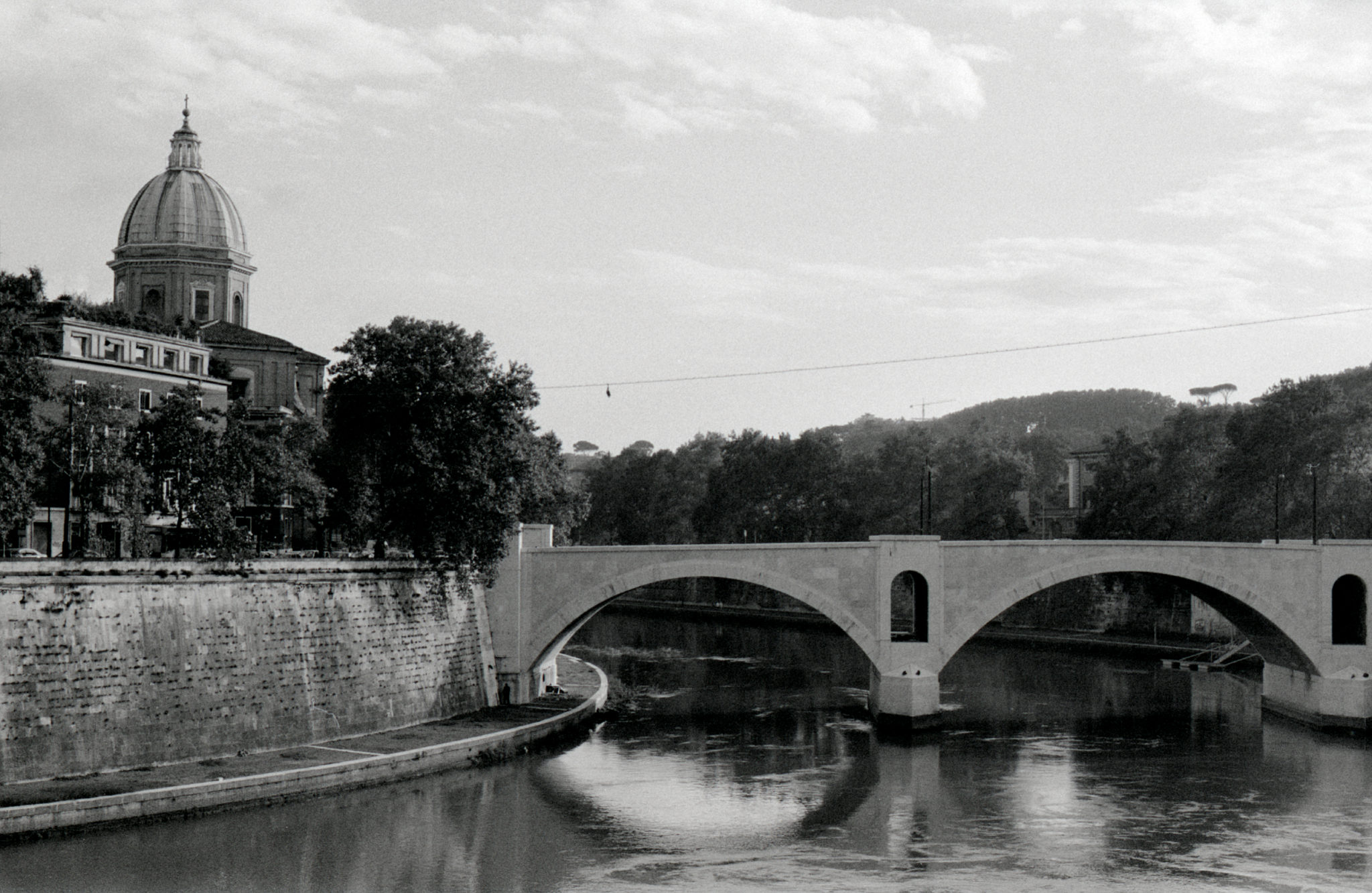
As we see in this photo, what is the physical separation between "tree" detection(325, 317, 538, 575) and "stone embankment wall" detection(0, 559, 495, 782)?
5.64 ft

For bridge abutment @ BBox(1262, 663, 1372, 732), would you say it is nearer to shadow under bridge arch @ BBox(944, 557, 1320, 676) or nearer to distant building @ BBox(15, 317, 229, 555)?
shadow under bridge arch @ BBox(944, 557, 1320, 676)

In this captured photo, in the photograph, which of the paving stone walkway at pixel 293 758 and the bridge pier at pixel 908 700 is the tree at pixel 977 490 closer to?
the bridge pier at pixel 908 700

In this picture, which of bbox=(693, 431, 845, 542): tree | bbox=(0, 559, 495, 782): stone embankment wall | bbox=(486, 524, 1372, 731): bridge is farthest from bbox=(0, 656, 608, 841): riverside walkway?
bbox=(693, 431, 845, 542): tree

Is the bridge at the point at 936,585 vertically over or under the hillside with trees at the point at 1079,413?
under

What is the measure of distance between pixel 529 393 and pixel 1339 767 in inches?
902

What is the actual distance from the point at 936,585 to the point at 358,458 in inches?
659

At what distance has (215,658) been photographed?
34.5 metres

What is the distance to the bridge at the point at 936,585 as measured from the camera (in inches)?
1740

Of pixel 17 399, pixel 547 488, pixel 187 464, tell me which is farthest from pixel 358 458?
pixel 17 399

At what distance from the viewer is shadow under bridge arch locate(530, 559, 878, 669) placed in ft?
146

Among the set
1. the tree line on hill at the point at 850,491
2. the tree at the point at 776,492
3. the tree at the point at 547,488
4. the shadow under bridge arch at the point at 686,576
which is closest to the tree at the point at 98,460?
the tree at the point at 547,488

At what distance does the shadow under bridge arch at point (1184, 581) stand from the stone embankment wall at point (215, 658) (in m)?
14.4

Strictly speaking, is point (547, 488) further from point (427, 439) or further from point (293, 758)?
point (293, 758)

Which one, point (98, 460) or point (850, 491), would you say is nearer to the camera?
point (98, 460)
